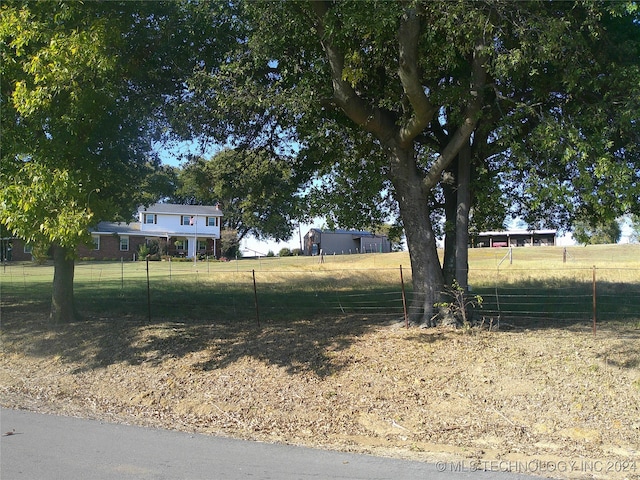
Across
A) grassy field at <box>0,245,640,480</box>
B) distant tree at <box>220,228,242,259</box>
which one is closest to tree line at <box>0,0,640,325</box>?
grassy field at <box>0,245,640,480</box>

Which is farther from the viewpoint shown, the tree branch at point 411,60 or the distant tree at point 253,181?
the distant tree at point 253,181

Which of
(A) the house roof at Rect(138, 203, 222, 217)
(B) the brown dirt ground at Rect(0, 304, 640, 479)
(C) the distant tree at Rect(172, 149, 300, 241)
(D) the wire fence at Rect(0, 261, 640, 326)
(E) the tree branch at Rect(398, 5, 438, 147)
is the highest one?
(A) the house roof at Rect(138, 203, 222, 217)

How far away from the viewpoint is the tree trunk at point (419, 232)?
10.5 m

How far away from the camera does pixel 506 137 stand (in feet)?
30.1

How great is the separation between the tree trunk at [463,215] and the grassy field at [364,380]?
1194 millimetres

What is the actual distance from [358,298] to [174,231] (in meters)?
42.3

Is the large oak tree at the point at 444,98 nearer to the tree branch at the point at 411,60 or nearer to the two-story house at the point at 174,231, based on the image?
the tree branch at the point at 411,60

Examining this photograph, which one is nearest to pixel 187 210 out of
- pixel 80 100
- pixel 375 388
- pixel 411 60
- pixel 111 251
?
pixel 111 251

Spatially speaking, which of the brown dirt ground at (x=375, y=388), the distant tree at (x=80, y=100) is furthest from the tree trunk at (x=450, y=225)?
the distant tree at (x=80, y=100)

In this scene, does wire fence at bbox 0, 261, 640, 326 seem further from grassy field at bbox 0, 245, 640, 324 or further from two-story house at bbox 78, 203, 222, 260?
two-story house at bbox 78, 203, 222, 260

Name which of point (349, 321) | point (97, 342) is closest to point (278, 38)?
point (349, 321)

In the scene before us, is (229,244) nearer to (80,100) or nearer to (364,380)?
(80,100)

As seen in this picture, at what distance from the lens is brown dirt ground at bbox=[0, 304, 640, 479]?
675cm

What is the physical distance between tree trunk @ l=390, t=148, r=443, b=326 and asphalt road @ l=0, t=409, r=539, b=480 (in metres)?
5.02
